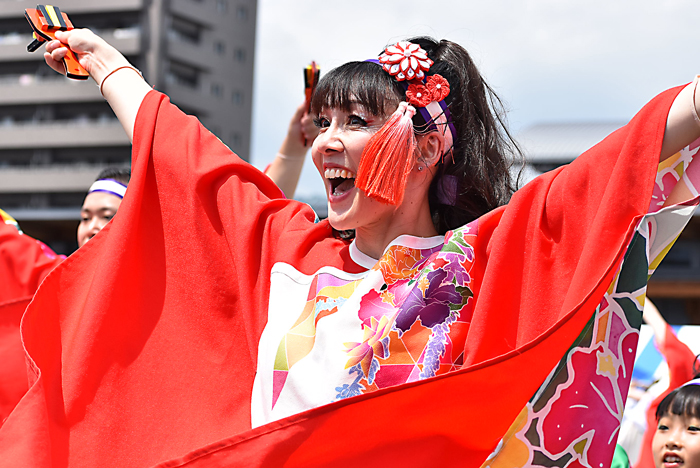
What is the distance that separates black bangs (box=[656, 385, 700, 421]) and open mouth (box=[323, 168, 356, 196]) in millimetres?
1452

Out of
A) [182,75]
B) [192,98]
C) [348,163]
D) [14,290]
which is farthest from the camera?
[182,75]

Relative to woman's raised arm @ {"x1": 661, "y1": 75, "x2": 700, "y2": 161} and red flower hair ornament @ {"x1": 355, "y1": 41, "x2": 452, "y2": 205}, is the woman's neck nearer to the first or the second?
red flower hair ornament @ {"x1": 355, "y1": 41, "x2": 452, "y2": 205}

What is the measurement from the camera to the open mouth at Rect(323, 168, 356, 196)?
55.2 inches

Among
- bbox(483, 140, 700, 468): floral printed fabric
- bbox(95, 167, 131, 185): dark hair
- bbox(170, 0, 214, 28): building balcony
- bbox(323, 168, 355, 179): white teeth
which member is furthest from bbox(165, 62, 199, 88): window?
bbox(483, 140, 700, 468): floral printed fabric

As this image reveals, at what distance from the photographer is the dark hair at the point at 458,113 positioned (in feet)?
4.65

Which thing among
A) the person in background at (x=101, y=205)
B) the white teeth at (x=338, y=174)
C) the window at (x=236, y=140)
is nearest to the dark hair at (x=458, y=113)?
the white teeth at (x=338, y=174)

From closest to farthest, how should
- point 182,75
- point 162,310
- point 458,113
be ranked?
point 458,113
point 162,310
point 182,75

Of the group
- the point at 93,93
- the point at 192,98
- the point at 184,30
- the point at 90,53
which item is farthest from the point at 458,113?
the point at 184,30

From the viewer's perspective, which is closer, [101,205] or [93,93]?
[101,205]

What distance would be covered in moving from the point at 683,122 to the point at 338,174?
24.7 inches

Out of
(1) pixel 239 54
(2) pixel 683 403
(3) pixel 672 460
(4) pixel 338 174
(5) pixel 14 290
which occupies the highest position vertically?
(4) pixel 338 174

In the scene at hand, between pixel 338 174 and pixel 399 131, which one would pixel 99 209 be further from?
pixel 399 131

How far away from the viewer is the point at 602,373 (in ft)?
3.86

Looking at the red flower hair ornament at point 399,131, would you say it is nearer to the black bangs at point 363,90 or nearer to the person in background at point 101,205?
the black bangs at point 363,90
